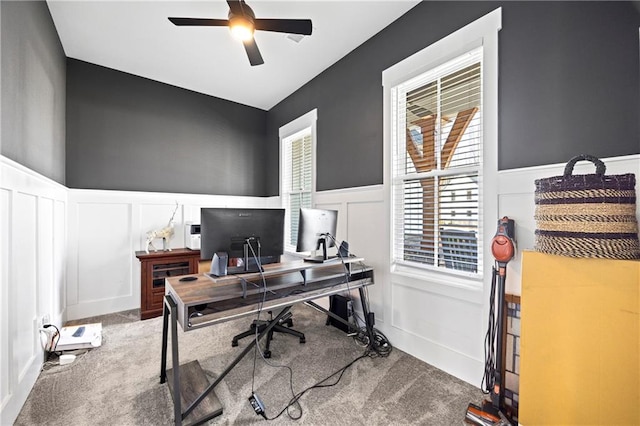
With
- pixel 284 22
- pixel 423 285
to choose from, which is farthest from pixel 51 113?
pixel 423 285

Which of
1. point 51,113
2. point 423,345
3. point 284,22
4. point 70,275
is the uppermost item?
point 284,22

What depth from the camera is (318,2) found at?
2.35m

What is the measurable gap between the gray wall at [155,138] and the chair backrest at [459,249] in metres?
3.29

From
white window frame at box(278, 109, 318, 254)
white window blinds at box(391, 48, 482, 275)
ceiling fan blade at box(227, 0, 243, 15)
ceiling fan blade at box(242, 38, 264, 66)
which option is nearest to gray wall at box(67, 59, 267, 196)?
white window frame at box(278, 109, 318, 254)

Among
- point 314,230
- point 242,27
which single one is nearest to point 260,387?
point 314,230

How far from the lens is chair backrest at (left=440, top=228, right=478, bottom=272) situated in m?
2.06

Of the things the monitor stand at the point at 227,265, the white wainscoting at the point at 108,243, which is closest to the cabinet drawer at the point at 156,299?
the white wainscoting at the point at 108,243

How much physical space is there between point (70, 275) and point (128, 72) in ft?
8.64

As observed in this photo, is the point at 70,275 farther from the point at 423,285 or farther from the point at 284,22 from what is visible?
the point at 423,285

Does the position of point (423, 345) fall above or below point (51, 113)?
below

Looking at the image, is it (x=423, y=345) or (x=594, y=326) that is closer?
(x=594, y=326)

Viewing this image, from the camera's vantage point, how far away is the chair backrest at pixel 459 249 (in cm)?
206

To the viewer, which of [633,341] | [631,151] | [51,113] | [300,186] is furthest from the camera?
[300,186]

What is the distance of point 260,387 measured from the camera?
1923mm
